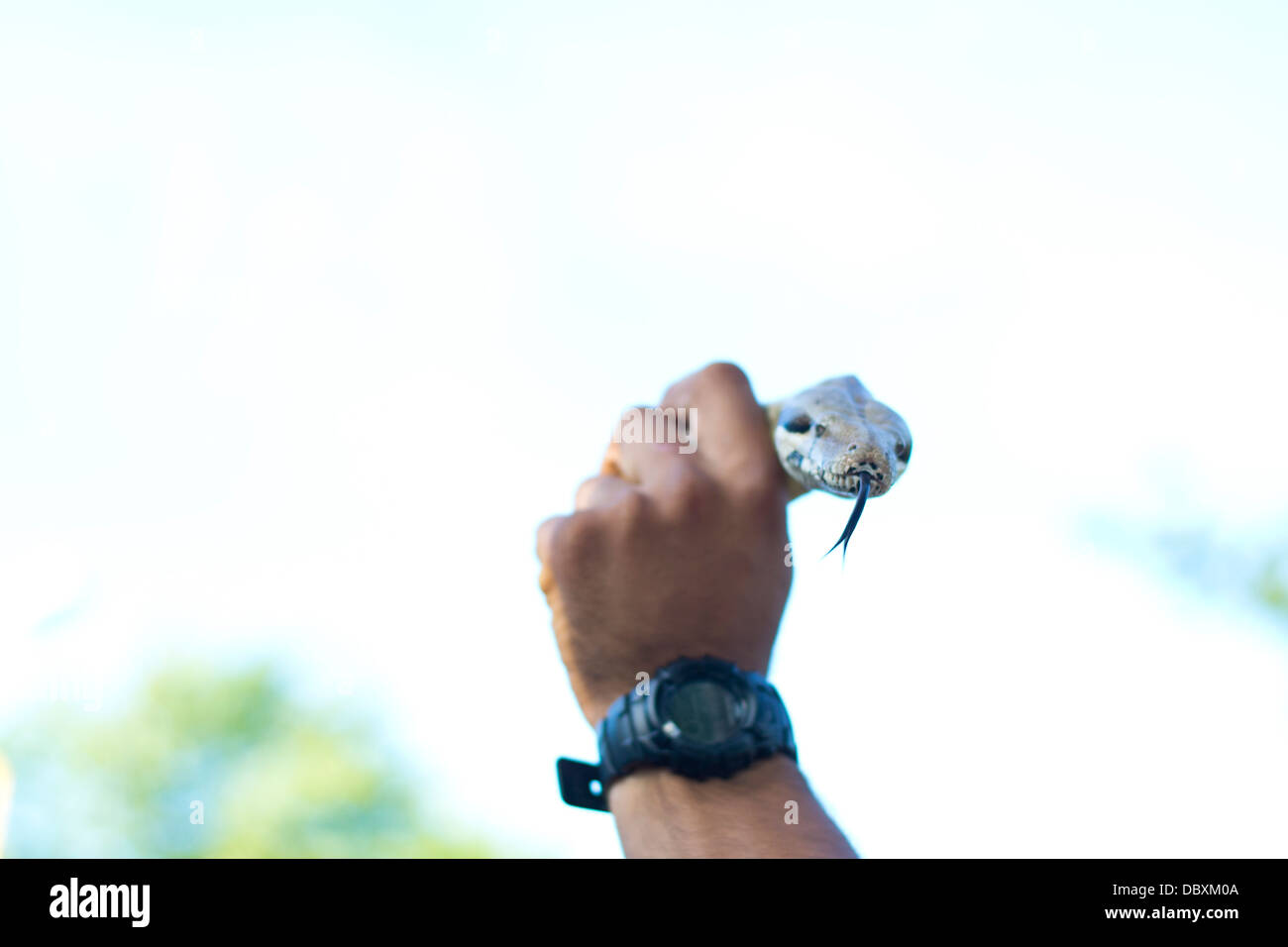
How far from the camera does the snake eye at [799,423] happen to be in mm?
5102

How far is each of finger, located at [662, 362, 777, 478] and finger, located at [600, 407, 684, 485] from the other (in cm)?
9

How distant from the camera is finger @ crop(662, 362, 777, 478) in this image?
4434 mm

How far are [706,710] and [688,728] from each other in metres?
0.10

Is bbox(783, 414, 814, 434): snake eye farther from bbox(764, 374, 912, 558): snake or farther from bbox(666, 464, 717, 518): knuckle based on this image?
bbox(666, 464, 717, 518): knuckle

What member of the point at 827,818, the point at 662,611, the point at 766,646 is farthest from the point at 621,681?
the point at 827,818

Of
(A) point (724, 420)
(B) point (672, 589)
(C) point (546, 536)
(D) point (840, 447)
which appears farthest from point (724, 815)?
(D) point (840, 447)

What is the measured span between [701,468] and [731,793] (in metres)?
1.40

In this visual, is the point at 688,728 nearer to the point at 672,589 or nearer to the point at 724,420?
the point at 672,589

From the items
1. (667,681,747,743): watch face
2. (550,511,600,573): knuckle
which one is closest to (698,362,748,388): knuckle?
(550,511,600,573): knuckle

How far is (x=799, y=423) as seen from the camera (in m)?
5.14
